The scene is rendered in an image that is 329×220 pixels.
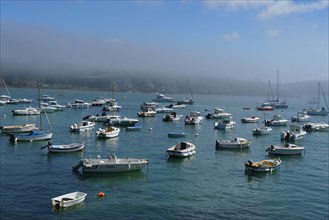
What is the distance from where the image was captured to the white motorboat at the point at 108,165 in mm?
46250

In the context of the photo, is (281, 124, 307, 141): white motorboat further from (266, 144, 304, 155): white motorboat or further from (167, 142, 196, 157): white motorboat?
(167, 142, 196, 157): white motorboat

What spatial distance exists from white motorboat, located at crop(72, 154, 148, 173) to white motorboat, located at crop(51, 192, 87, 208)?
30.2 feet

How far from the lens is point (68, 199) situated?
36062 millimetres

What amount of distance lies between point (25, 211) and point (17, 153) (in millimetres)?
26212

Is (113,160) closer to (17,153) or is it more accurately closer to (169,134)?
(17,153)

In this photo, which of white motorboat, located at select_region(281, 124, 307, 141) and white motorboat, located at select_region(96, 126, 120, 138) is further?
white motorboat, located at select_region(281, 124, 307, 141)

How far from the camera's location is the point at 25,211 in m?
34.4

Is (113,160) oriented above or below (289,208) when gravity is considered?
above

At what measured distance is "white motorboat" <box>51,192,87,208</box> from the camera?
35031 mm

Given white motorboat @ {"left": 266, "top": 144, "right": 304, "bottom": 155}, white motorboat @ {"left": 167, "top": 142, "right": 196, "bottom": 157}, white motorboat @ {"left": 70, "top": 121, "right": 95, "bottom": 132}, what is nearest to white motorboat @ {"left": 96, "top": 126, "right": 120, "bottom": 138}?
white motorboat @ {"left": 70, "top": 121, "right": 95, "bottom": 132}

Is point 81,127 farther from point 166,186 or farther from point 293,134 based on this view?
point 166,186

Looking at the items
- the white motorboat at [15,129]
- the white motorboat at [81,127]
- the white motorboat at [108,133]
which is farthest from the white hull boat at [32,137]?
the white motorboat at [15,129]

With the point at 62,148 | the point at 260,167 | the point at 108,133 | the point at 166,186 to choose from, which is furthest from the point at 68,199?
the point at 108,133

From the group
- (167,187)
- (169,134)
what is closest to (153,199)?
(167,187)
